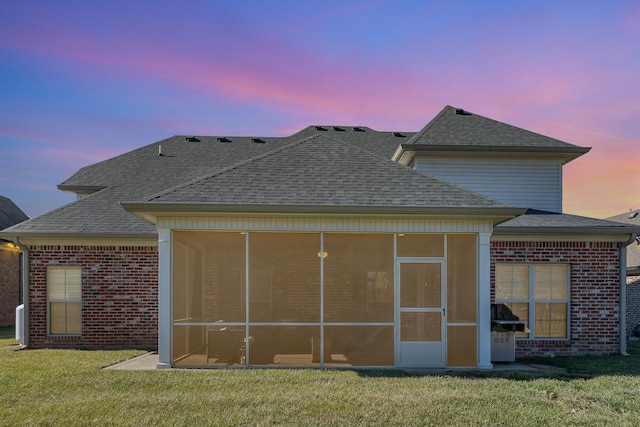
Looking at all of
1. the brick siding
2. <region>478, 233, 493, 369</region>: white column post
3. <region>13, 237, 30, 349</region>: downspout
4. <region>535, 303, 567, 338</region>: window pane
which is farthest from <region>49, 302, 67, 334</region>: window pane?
the brick siding

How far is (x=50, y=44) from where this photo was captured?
41.0 feet

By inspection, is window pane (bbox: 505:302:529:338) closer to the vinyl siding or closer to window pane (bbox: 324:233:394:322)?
window pane (bbox: 324:233:394:322)

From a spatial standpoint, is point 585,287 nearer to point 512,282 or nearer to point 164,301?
point 512,282

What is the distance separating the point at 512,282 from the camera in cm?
1218

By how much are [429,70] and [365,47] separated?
179cm

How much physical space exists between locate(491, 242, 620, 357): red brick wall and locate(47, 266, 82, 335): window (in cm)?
995

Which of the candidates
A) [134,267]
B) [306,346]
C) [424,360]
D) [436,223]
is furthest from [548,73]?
[134,267]

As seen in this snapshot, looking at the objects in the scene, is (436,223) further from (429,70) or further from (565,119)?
(565,119)

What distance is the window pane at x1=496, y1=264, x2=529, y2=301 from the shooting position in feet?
39.9

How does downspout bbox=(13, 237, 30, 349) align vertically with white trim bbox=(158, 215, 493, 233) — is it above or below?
below

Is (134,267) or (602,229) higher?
(602,229)

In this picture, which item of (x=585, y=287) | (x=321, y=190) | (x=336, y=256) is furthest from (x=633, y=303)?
(x=321, y=190)

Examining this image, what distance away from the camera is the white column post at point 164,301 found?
9.53 metres

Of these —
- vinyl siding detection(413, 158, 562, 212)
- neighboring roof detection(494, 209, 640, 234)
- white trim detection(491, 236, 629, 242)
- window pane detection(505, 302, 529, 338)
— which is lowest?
window pane detection(505, 302, 529, 338)
